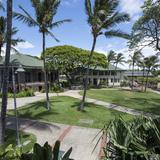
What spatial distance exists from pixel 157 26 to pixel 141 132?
22319mm

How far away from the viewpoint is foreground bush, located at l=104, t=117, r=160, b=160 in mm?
5318

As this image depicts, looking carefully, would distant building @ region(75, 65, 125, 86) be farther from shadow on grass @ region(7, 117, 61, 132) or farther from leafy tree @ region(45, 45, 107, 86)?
shadow on grass @ region(7, 117, 61, 132)

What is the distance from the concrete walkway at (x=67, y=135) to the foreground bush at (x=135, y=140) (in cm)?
580

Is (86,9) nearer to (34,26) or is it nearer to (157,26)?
(34,26)

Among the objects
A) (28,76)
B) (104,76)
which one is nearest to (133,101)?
(28,76)

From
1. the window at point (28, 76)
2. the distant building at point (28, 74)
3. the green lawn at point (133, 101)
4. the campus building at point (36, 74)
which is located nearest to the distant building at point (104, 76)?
the campus building at point (36, 74)

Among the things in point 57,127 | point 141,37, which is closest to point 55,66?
point 141,37

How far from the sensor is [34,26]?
1953 centimetres

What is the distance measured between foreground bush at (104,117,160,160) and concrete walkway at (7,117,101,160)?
5.80 metres

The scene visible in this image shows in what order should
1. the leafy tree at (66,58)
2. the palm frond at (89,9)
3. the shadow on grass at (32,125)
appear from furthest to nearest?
1. the leafy tree at (66,58)
2. the palm frond at (89,9)
3. the shadow on grass at (32,125)

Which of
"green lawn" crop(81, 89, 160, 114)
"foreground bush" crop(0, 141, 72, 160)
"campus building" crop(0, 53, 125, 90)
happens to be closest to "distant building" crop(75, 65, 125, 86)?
"campus building" crop(0, 53, 125, 90)

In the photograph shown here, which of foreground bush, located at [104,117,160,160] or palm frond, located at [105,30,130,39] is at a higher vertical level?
palm frond, located at [105,30,130,39]

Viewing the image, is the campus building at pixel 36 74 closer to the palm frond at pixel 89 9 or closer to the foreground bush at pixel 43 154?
the palm frond at pixel 89 9

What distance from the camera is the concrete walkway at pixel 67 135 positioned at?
11.9 meters
